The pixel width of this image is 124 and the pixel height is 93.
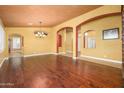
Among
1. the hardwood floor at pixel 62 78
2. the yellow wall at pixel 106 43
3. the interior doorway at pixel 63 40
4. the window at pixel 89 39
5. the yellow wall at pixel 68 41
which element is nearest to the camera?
the hardwood floor at pixel 62 78

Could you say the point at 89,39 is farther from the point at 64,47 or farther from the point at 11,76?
the point at 11,76

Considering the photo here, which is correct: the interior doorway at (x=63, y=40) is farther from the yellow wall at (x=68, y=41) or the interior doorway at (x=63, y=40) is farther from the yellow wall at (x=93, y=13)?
the yellow wall at (x=93, y=13)

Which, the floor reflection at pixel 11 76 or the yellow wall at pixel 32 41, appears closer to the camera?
the floor reflection at pixel 11 76

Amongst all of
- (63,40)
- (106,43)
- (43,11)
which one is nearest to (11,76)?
(43,11)

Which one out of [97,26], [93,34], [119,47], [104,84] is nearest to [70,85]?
[104,84]

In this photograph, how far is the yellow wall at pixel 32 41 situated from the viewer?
1180 cm

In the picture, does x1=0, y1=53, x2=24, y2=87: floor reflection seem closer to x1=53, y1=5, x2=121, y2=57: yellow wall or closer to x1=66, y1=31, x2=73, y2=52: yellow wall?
x1=53, y1=5, x2=121, y2=57: yellow wall

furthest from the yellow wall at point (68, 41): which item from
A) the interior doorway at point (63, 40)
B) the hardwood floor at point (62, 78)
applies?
the hardwood floor at point (62, 78)

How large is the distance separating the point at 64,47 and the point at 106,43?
6530mm

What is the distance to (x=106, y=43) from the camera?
7891 mm

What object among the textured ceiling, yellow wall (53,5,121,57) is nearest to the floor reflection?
the textured ceiling

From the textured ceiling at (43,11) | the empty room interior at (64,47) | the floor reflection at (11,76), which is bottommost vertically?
the floor reflection at (11,76)
